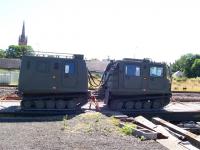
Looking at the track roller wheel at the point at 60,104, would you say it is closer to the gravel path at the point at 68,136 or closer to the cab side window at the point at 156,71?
the gravel path at the point at 68,136

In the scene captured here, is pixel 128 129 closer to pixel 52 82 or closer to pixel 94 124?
pixel 94 124

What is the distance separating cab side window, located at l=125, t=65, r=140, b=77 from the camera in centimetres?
2190

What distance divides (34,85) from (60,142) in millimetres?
8459

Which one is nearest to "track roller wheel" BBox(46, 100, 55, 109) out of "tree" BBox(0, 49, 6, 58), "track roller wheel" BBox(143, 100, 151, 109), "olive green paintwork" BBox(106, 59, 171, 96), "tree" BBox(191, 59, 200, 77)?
"olive green paintwork" BBox(106, 59, 171, 96)

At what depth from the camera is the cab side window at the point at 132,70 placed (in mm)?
21897

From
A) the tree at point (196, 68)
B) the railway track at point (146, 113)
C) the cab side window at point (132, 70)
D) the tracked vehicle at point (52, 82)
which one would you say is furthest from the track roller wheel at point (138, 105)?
the tree at point (196, 68)

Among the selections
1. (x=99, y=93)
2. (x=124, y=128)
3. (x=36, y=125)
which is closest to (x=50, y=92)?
(x=99, y=93)

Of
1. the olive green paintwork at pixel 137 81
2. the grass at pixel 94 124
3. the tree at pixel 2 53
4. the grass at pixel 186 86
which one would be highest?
the tree at pixel 2 53

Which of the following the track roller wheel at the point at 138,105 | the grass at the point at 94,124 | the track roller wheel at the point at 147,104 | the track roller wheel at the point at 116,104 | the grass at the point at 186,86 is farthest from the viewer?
the grass at the point at 186,86

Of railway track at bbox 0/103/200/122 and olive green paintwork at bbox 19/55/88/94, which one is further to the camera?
olive green paintwork at bbox 19/55/88/94

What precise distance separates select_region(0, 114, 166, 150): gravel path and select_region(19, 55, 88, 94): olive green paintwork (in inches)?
170

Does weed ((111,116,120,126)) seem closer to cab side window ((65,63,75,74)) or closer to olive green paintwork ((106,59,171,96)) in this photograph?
cab side window ((65,63,75,74))

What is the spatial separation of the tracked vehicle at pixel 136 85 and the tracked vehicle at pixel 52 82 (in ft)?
5.86

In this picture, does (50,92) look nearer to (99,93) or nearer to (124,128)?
(99,93)
